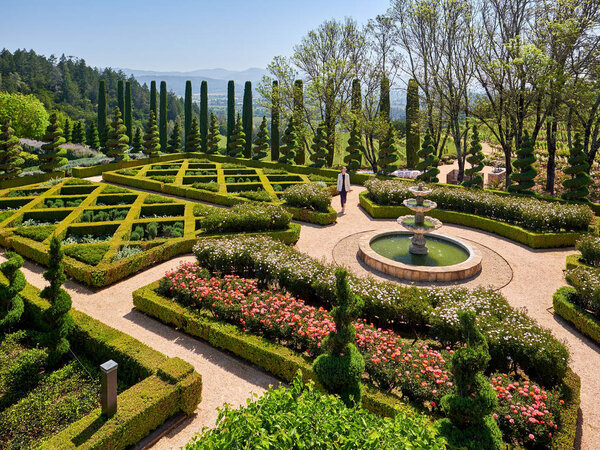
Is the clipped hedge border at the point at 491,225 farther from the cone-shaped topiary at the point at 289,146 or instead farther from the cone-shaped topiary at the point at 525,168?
the cone-shaped topiary at the point at 289,146

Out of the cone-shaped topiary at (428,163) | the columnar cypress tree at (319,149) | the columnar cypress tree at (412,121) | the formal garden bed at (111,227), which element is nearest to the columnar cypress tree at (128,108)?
the columnar cypress tree at (319,149)

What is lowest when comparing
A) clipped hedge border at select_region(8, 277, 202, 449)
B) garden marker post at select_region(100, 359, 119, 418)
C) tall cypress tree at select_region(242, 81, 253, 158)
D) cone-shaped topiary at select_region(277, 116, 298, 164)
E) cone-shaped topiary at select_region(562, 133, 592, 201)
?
clipped hedge border at select_region(8, 277, 202, 449)

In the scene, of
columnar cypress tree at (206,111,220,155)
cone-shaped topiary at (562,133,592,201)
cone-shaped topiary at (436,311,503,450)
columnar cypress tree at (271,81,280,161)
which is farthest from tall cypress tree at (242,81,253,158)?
cone-shaped topiary at (436,311,503,450)

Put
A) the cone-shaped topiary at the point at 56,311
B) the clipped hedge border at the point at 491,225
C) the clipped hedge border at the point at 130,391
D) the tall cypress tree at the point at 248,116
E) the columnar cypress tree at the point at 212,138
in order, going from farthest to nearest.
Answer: the tall cypress tree at the point at 248,116 < the columnar cypress tree at the point at 212,138 < the clipped hedge border at the point at 491,225 < the cone-shaped topiary at the point at 56,311 < the clipped hedge border at the point at 130,391

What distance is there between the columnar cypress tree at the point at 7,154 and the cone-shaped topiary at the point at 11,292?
51.6ft

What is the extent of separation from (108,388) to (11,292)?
12.0ft

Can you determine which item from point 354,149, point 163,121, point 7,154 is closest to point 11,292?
point 7,154

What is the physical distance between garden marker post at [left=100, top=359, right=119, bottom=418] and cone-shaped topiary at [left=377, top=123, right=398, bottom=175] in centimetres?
2150

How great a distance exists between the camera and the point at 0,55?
298 feet

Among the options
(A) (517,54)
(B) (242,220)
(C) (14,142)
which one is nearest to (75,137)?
(C) (14,142)

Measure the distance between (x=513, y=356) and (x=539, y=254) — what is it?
7.78 m

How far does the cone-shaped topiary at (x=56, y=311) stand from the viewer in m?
6.82

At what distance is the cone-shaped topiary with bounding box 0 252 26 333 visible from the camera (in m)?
7.13

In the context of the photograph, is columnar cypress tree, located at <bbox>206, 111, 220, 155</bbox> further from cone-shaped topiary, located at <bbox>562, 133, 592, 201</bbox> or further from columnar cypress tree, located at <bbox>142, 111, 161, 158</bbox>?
cone-shaped topiary, located at <bbox>562, 133, 592, 201</bbox>
